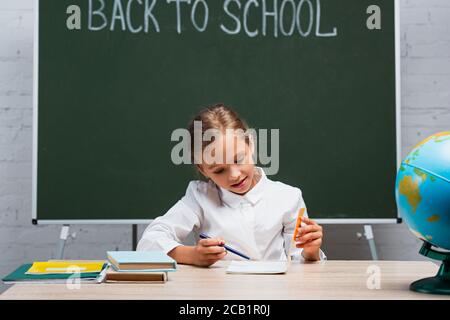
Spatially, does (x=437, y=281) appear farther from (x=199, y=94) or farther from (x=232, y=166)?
(x=199, y=94)

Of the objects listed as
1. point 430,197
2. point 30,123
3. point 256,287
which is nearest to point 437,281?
point 430,197

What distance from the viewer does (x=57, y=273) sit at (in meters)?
1.40

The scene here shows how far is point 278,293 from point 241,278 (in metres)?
0.23

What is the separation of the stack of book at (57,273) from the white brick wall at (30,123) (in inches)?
61.4

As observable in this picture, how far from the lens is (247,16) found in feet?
9.07

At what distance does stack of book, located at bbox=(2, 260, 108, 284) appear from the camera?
4.36 ft

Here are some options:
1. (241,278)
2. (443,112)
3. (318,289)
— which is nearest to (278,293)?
(318,289)

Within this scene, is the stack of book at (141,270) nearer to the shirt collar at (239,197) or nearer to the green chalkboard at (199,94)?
the shirt collar at (239,197)

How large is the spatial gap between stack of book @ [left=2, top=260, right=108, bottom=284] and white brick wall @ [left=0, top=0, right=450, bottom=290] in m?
1.56

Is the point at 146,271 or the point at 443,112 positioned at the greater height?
the point at 443,112

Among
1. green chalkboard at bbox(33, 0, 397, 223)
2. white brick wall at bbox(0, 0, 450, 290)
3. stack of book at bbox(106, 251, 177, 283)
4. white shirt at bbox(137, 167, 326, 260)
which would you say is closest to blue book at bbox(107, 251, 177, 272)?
stack of book at bbox(106, 251, 177, 283)

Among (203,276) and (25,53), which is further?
(25,53)
